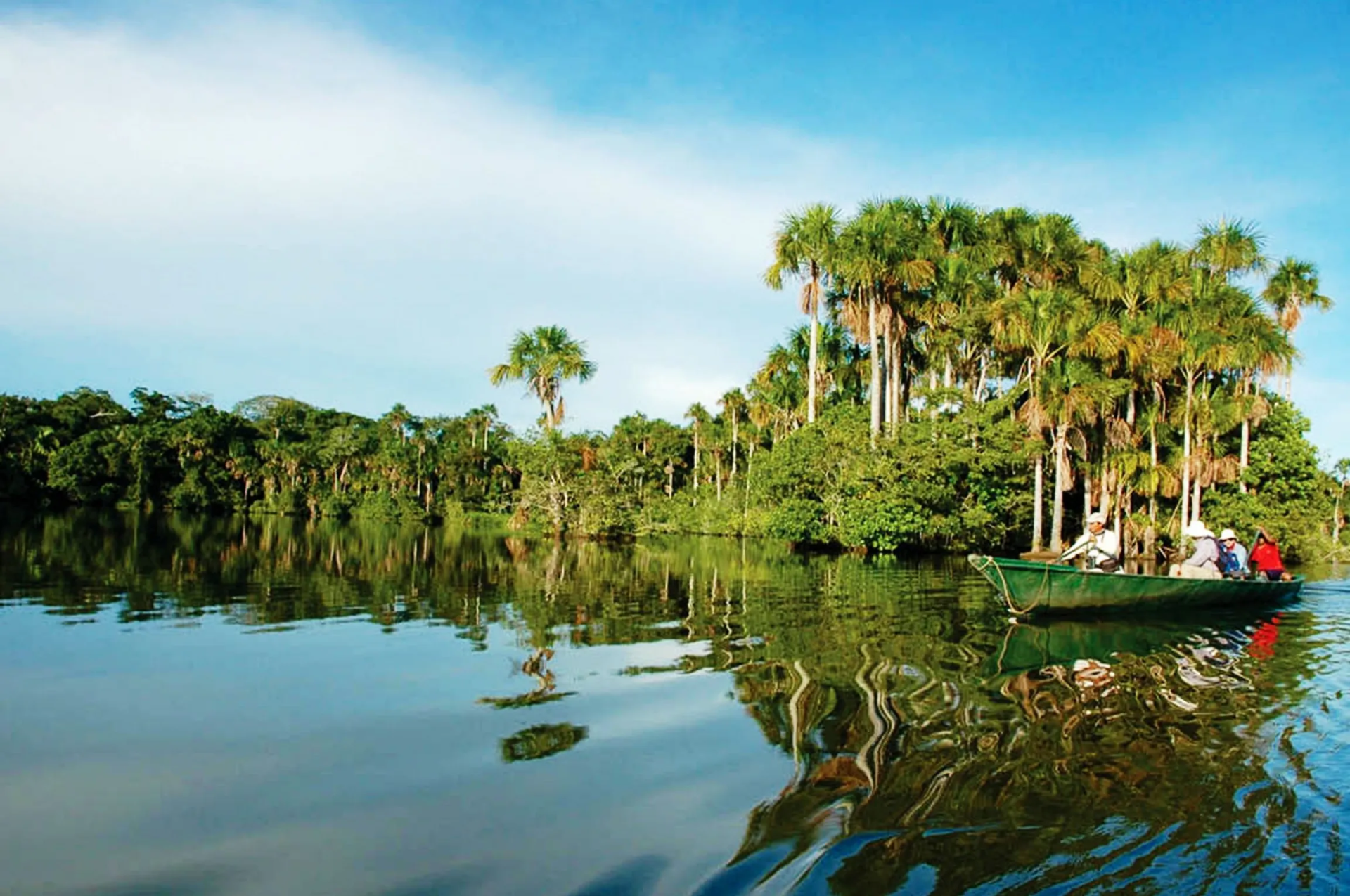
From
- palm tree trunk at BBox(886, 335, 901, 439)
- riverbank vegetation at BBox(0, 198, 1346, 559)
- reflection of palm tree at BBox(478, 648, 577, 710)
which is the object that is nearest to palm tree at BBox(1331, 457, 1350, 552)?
riverbank vegetation at BBox(0, 198, 1346, 559)

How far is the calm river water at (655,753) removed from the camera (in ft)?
14.9

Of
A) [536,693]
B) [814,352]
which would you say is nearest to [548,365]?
[814,352]

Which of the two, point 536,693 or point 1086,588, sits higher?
point 1086,588

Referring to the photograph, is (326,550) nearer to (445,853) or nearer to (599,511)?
(599,511)

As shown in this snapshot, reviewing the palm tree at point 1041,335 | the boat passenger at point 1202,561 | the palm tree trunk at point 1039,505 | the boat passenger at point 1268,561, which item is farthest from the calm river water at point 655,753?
the palm tree at point 1041,335

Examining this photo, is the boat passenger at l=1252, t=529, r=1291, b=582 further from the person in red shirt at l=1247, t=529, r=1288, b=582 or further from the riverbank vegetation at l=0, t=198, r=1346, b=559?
the riverbank vegetation at l=0, t=198, r=1346, b=559

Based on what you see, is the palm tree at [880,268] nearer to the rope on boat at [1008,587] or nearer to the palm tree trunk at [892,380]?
the palm tree trunk at [892,380]

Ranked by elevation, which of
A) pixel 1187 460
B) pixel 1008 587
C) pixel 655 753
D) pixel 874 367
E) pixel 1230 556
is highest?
pixel 874 367

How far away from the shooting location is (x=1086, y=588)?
13883 mm

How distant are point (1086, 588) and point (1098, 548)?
5.87 feet

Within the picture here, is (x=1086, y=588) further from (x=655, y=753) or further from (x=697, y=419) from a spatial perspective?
(x=697, y=419)

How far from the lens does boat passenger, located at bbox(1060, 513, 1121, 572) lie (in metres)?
15.3

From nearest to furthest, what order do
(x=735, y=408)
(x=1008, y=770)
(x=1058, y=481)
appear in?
(x=1008, y=770) < (x=1058, y=481) < (x=735, y=408)

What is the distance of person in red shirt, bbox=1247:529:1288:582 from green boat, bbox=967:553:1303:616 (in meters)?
2.89
